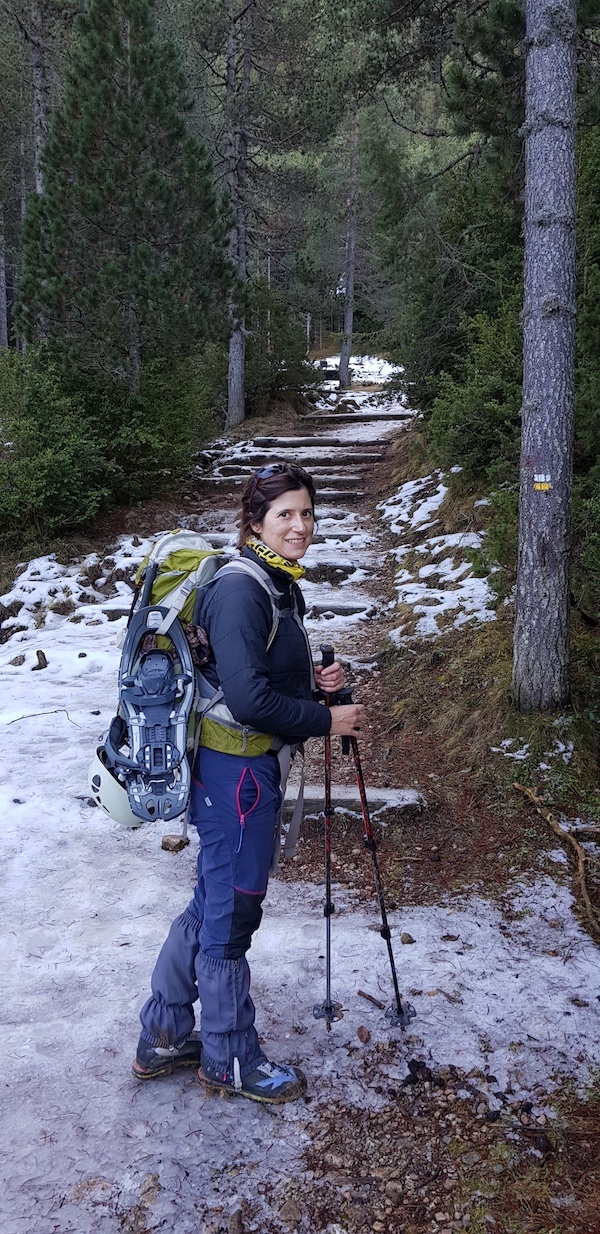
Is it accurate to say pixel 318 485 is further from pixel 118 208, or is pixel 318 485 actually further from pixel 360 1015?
pixel 360 1015

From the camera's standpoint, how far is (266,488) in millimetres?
2578

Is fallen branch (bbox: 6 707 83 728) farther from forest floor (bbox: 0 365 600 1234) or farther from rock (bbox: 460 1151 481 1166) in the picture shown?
rock (bbox: 460 1151 481 1166)

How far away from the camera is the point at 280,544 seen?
2.56m

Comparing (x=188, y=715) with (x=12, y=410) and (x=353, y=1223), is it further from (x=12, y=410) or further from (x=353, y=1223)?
(x=12, y=410)

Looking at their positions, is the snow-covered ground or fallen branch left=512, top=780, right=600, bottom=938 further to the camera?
the snow-covered ground

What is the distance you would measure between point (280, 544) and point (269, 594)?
191 millimetres

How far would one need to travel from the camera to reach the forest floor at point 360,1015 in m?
2.35

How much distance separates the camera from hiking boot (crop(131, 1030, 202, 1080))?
276 cm

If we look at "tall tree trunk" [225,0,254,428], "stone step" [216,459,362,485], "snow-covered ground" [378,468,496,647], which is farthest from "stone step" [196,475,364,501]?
"tall tree trunk" [225,0,254,428]

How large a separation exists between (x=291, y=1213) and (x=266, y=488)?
2.23 metres

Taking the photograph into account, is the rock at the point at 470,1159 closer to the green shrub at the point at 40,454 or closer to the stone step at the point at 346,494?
the green shrub at the point at 40,454

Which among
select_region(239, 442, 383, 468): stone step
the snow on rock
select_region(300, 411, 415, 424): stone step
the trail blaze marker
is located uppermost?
the snow on rock

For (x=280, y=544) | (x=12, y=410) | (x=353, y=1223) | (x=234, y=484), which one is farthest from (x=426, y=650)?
(x=234, y=484)

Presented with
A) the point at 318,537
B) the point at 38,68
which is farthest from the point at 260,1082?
the point at 38,68
